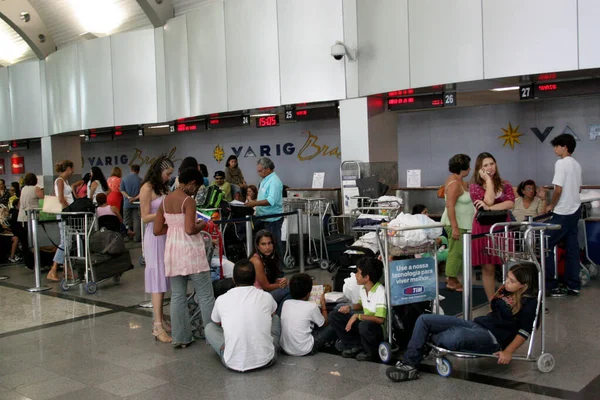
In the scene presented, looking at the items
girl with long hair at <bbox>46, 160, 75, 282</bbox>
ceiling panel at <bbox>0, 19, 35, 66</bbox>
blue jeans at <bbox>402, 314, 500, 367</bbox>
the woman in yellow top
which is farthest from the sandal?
ceiling panel at <bbox>0, 19, 35, 66</bbox>

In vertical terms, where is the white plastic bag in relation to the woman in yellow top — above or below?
below

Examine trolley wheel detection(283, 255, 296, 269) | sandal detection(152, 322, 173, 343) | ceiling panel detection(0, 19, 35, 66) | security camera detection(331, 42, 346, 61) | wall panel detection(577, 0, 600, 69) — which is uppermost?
ceiling panel detection(0, 19, 35, 66)

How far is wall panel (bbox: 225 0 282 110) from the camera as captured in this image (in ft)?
40.1

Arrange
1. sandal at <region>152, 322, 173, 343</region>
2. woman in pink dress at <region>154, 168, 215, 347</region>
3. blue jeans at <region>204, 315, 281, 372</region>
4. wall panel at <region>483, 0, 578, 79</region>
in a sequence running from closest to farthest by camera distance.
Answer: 1. blue jeans at <region>204, 315, 281, 372</region>
2. woman in pink dress at <region>154, 168, 215, 347</region>
3. sandal at <region>152, 322, 173, 343</region>
4. wall panel at <region>483, 0, 578, 79</region>

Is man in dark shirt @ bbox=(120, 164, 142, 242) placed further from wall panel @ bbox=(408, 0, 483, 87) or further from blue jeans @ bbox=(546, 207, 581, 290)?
blue jeans @ bbox=(546, 207, 581, 290)

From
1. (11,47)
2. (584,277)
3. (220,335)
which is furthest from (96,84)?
(584,277)

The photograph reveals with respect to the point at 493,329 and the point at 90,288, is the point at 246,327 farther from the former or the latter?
the point at 90,288

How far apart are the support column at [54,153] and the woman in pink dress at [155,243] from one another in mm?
13243

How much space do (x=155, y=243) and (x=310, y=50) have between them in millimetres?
6350

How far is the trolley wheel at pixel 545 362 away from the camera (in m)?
4.88

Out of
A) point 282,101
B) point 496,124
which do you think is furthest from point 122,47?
point 496,124

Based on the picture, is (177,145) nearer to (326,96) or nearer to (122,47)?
(122,47)

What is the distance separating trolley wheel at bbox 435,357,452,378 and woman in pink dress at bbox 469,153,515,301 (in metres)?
1.88

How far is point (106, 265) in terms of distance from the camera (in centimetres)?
951
